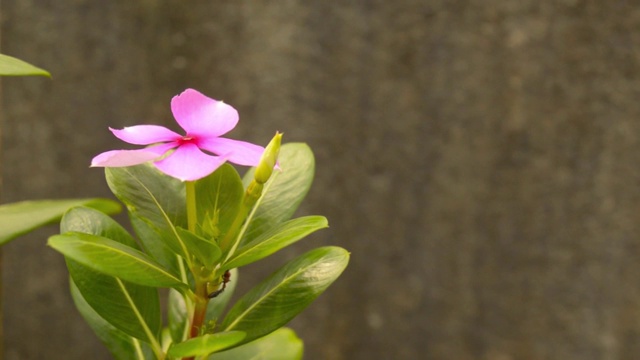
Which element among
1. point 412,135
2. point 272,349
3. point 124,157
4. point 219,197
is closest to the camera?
point 124,157

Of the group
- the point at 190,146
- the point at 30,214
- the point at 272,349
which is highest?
the point at 190,146

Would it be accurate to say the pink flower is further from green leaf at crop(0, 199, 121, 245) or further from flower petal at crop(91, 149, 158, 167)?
green leaf at crop(0, 199, 121, 245)

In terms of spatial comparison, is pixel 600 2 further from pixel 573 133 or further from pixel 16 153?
pixel 16 153

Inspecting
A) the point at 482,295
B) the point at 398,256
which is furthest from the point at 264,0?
the point at 482,295

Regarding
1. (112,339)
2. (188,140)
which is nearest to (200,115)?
(188,140)

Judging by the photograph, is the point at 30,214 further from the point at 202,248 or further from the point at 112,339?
the point at 202,248

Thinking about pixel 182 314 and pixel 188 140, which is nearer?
pixel 188 140

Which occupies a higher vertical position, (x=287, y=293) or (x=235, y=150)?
(x=235, y=150)
